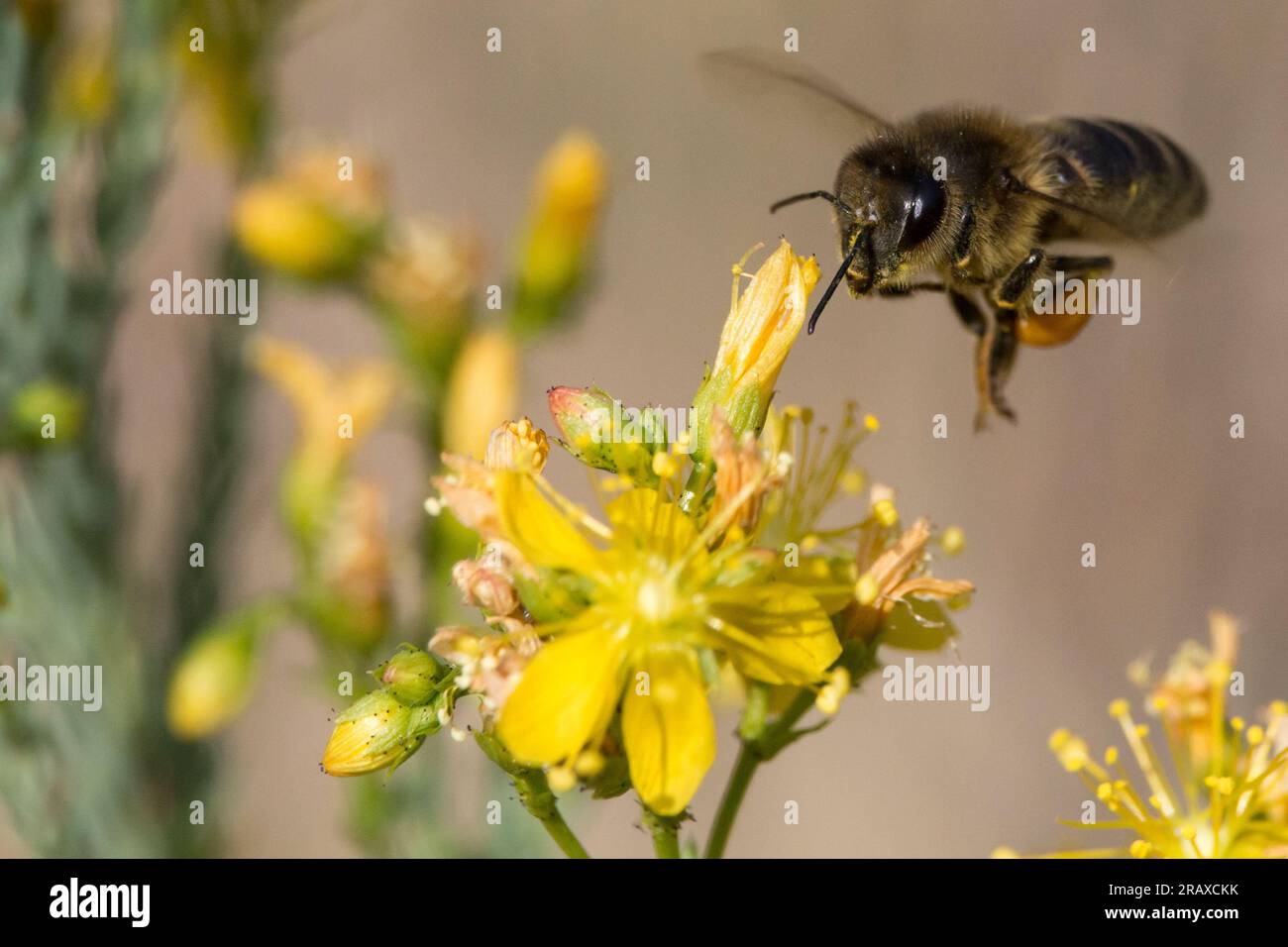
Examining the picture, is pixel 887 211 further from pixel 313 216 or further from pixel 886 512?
pixel 313 216

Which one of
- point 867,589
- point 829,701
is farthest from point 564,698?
point 867,589

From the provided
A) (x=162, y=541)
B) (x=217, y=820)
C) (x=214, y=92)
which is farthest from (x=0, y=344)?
(x=217, y=820)

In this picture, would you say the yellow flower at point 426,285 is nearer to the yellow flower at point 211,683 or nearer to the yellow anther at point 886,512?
the yellow flower at point 211,683

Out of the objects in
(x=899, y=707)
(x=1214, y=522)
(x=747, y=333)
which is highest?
(x=747, y=333)

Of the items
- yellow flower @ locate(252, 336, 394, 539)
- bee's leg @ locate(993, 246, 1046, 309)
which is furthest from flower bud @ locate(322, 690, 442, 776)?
bee's leg @ locate(993, 246, 1046, 309)

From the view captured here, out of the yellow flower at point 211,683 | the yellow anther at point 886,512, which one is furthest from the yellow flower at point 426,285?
the yellow anther at point 886,512

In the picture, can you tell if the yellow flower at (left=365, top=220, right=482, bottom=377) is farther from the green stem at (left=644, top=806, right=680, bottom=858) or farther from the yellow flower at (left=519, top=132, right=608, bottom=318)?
the green stem at (left=644, top=806, right=680, bottom=858)

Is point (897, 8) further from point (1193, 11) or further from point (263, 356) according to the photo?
point (263, 356)
